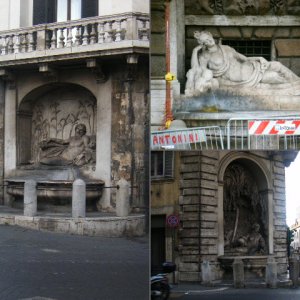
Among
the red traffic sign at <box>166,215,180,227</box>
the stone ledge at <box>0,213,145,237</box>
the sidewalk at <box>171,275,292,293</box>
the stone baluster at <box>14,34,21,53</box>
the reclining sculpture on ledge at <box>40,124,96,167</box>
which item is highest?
the stone baluster at <box>14,34,21,53</box>

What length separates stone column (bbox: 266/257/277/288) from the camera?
1840 mm

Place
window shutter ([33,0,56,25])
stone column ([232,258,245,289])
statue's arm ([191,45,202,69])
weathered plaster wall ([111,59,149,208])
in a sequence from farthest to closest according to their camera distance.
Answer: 1. window shutter ([33,0,56,25])
2. weathered plaster wall ([111,59,149,208])
3. statue's arm ([191,45,202,69])
4. stone column ([232,258,245,289])

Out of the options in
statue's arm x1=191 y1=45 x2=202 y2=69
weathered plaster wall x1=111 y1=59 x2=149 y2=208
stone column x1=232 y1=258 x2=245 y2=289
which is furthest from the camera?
weathered plaster wall x1=111 y1=59 x2=149 y2=208

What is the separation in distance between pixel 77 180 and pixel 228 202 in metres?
0.66

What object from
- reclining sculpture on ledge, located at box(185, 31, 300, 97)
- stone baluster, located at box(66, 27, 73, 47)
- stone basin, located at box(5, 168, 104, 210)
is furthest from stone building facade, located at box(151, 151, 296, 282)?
stone baluster, located at box(66, 27, 73, 47)

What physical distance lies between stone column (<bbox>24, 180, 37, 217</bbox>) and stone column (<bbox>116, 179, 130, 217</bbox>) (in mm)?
361

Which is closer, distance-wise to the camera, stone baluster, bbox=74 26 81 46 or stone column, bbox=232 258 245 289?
stone column, bbox=232 258 245 289

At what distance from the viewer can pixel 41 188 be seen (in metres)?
2.18

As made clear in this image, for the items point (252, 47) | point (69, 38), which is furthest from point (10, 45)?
point (252, 47)

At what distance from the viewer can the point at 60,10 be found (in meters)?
2.30

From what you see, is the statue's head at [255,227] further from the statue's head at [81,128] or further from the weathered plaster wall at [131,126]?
the statue's head at [81,128]

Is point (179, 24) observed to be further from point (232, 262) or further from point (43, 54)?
point (232, 262)

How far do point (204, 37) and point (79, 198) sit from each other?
83 centimetres

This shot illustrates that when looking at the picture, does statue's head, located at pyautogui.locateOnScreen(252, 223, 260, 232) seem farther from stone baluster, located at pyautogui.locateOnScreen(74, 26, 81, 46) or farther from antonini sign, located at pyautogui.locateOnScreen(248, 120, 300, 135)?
stone baluster, located at pyautogui.locateOnScreen(74, 26, 81, 46)
